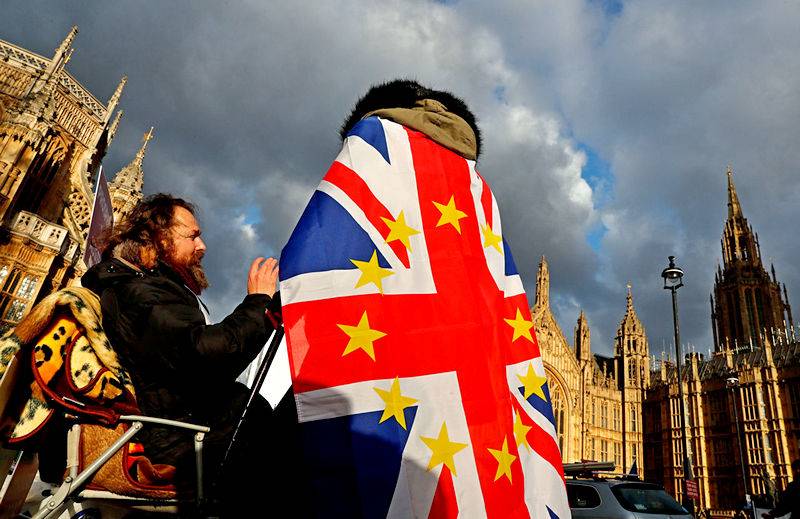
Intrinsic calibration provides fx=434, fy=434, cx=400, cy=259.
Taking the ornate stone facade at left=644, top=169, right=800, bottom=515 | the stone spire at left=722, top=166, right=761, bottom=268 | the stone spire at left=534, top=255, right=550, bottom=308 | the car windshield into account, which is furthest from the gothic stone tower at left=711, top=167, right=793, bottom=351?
the car windshield

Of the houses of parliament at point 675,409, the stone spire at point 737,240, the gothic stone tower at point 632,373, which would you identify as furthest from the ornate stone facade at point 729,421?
the stone spire at point 737,240

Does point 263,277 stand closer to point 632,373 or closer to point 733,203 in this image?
point 632,373

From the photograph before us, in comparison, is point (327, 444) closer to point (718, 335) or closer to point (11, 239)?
point (11, 239)

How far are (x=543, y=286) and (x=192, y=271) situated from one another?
1605 inches

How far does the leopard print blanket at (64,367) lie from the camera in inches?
68.5

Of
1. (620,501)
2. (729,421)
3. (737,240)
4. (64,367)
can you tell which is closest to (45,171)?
(64,367)

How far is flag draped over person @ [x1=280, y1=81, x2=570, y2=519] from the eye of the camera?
198 centimetres

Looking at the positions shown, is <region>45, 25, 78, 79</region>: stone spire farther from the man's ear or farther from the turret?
the turret

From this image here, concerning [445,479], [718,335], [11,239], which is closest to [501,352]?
[445,479]

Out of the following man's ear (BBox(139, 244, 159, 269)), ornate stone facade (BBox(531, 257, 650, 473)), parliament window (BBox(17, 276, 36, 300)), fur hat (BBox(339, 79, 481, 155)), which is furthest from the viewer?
ornate stone facade (BBox(531, 257, 650, 473))

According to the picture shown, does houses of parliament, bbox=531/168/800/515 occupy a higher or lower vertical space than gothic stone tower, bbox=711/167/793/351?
lower

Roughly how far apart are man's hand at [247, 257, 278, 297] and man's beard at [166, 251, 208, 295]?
0.44m

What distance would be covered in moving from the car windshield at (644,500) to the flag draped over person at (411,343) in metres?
5.63

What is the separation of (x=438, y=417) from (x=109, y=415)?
4.82ft
